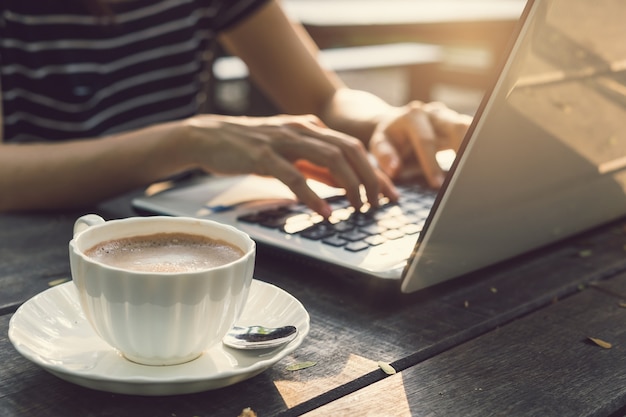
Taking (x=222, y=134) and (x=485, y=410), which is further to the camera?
(x=222, y=134)

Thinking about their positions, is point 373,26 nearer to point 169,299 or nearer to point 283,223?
point 283,223

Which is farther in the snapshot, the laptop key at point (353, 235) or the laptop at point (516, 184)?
the laptop key at point (353, 235)

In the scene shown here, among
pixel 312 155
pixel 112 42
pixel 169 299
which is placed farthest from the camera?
pixel 112 42

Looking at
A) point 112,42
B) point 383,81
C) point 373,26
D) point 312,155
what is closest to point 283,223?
point 312,155

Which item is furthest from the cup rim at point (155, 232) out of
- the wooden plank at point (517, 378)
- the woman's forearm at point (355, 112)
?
the woman's forearm at point (355, 112)

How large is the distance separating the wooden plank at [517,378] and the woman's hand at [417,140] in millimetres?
424

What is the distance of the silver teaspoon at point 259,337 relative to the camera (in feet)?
1.82

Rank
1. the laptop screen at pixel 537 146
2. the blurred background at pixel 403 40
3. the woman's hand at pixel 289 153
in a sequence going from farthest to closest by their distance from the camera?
the blurred background at pixel 403 40, the woman's hand at pixel 289 153, the laptop screen at pixel 537 146

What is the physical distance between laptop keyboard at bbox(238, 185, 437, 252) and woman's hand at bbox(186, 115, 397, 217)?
0.8 inches

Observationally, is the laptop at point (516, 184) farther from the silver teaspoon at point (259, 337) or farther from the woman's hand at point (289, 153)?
the silver teaspoon at point (259, 337)

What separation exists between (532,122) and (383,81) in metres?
4.67

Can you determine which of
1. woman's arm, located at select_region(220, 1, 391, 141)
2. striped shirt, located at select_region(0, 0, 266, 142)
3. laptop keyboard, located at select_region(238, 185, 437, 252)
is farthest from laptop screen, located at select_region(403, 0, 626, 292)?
striped shirt, located at select_region(0, 0, 266, 142)

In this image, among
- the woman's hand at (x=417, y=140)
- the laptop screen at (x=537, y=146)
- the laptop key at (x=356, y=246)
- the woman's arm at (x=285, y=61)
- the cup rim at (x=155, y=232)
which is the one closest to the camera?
the cup rim at (x=155, y=232)

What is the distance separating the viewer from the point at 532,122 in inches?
26.2
